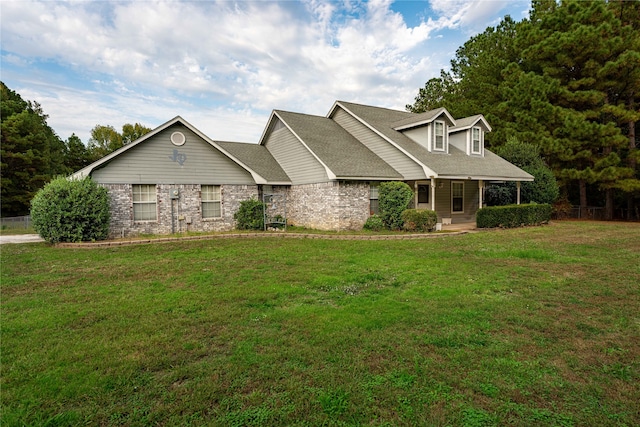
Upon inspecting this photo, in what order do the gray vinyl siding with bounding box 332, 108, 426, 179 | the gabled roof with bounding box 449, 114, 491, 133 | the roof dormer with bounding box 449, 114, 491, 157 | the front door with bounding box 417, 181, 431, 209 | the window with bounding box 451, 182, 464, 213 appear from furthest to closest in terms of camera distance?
the window with bounding box 451, 182, 464, 213, the roof dormer with bounding box 449, 114, 491, 157, the gabled roof with bounding box 449, 114, 491, 133, the front door with bounding box 417, 181, 431, 209, the gray vinyl siding with bounding box 332, 108, 426, 179

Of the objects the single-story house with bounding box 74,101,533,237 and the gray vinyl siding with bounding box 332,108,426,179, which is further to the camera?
the gray vinyl siding with bounding box 332,108,426,179

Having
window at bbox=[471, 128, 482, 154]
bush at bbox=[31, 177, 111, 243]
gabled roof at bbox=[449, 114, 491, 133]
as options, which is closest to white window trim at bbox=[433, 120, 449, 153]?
gabled roof at bbox=[449, 114, 491, 133]

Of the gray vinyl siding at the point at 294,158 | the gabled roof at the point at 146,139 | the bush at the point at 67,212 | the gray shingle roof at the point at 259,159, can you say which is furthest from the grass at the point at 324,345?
the gray shingle roof at the point at 259,159

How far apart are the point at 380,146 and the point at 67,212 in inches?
567

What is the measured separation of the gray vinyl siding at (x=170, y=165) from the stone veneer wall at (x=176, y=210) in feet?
1.09

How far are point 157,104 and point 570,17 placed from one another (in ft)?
87.7

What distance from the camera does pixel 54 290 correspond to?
6.34 metres

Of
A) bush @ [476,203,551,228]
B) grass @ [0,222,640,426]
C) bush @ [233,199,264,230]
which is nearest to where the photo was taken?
grass @ [0,222,640,426]

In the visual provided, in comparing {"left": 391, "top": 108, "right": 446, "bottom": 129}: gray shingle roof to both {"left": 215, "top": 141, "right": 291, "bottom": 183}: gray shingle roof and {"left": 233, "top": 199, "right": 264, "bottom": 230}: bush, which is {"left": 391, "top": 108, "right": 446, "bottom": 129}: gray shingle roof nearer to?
{"left": 215, "top": 141, "right": 291, "bottom": 183}: gray shingle roof

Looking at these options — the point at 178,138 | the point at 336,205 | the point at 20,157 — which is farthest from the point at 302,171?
the point at 20,157

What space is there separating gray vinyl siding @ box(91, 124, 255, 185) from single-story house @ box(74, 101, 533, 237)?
4cm

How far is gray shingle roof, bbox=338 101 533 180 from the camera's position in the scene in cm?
1623

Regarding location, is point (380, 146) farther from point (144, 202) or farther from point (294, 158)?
point (144, 202)

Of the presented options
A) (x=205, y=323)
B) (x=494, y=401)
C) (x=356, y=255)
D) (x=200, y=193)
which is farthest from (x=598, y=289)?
(x=200, y=193)
